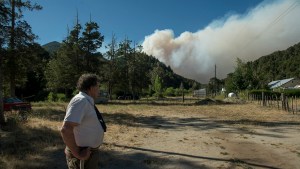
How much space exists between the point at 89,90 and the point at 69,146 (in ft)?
2.41

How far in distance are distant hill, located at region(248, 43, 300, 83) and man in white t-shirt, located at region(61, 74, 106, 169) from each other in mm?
141464

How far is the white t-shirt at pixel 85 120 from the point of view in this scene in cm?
418

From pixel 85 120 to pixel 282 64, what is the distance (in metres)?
158

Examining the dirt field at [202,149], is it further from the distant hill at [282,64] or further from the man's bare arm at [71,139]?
the distant hill at [282,64]

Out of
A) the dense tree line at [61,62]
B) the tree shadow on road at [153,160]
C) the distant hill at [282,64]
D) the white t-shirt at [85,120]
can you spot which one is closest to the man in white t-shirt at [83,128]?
the white t-shirt at [85,120]

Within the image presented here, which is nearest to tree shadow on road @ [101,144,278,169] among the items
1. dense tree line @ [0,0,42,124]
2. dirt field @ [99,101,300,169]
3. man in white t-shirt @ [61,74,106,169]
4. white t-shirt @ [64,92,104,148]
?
dirt field @ [99,101,300,169]

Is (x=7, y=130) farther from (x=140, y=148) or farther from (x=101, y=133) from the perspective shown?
(x=101, y=133)

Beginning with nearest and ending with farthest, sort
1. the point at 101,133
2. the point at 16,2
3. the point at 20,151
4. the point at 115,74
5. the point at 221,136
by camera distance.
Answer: the point at 101,133, the point at 20,151, the point at 221,136, the point at 16,2, the point at 115,74

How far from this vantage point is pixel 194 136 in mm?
14320

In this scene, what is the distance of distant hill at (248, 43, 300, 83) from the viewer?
5577 inches

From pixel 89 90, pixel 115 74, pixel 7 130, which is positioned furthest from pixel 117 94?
pixel 89 90

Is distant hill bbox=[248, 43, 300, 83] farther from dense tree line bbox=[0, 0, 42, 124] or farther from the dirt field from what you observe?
the dirt field

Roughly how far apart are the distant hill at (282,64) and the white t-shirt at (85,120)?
464 ft

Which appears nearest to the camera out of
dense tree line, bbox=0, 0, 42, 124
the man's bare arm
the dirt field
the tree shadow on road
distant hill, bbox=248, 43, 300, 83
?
the man's bare arm
